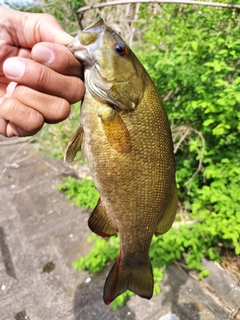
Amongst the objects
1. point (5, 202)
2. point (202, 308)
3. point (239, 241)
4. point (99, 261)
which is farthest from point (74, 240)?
point (239, 241)

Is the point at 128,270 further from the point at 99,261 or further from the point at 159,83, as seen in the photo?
the point at 159,83

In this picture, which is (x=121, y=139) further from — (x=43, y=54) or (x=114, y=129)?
(x=43, y=54)

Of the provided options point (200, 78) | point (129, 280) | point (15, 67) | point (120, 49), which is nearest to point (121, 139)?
point (120, 49)

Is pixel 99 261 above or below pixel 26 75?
below

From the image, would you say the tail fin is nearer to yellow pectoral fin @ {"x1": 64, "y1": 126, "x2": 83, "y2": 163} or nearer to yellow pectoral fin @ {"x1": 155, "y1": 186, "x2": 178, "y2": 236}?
yellow pectoral fin @ {"x1": 155, "y1": 186, "x2": 178, "y2": 236}

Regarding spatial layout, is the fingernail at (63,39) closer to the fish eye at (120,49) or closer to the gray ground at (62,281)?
the fish eye at (120,49)

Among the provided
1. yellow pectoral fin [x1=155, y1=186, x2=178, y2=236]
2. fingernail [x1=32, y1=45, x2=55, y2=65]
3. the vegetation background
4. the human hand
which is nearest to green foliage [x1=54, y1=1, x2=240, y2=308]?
the vegetation background
